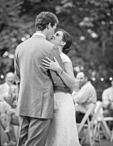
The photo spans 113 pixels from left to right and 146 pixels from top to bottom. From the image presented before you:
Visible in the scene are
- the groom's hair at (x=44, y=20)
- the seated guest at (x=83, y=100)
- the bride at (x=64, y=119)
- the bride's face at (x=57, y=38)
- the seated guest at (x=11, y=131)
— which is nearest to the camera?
the groom's hair at (x=44, y=20)

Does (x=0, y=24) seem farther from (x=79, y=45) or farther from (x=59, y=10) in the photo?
(x=79, y=45)

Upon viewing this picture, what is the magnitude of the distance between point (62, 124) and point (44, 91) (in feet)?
1.50

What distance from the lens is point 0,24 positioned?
38.9ft

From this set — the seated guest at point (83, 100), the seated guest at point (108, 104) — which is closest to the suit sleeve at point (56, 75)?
the seated guest at point (83, 100)

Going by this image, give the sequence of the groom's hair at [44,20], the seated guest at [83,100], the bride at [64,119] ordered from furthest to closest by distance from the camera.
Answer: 1. the seated guest at [83,100]
2. the bride at [64,119]
3. the groom's hair at [44,20]

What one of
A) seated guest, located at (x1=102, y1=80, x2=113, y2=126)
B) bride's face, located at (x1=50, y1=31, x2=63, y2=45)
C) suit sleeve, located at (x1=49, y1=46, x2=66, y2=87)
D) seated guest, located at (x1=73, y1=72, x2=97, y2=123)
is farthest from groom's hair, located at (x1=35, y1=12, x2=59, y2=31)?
seated guest, located at (x1=102, y1=80, x2=113, y2=126)

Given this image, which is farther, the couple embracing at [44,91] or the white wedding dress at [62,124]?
the white wedding dress at [62,124]

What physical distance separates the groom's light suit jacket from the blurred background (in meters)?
6.75

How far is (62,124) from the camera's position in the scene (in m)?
3.85

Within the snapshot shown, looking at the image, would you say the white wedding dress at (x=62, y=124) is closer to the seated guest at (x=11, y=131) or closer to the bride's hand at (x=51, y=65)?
the bride's hand at (x=51, y=65)

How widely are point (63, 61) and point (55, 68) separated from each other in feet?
1.10

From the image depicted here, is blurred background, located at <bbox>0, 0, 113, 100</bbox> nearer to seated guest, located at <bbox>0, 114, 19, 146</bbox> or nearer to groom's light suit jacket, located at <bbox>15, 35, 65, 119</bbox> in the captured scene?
seated guest, located at <bbox>0, 114, 19, 146</bbox>

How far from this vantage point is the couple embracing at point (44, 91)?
356cm

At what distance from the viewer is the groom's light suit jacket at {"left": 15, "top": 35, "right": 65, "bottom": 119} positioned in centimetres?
356
